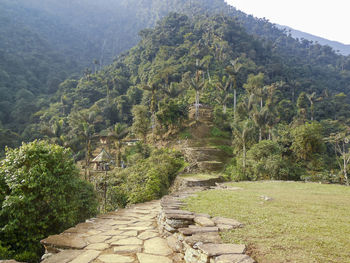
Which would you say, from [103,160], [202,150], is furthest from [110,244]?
[202,150]

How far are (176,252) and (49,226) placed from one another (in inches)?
132

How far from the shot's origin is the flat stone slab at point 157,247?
3.33 meters

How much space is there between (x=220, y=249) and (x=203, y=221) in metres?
1.14

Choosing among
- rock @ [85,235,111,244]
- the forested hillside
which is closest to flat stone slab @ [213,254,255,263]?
rock @ [85,235,111,244]

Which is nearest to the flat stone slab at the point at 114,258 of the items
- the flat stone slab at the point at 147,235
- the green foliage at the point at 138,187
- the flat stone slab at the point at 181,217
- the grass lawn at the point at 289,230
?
the flat stone slab at the point at 147,235

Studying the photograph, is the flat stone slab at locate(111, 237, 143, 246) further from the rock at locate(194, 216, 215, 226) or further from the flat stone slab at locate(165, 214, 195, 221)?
the rock at locate(194, 216, 215, 226)

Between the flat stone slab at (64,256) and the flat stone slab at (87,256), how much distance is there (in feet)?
0.24

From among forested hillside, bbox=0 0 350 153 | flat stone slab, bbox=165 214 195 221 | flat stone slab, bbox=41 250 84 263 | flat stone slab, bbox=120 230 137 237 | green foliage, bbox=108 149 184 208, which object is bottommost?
green foliage, bbox=108 149 184 208

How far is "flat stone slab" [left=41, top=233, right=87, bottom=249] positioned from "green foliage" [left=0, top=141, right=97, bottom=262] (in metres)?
1.43

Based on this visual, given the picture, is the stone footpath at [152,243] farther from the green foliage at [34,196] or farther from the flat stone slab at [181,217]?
the green foliage at [34,196]

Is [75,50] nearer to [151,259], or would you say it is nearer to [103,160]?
[103,160]

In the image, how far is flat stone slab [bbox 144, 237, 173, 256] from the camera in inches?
131

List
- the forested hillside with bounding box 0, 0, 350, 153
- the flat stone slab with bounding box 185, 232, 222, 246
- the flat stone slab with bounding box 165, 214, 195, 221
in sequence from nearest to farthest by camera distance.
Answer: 1. the flat stone slab with bounding box 185, 232, 222, 246
2. the flat stone slab with bounding box 165, 214, 195, 221
3. the forested hillside with bounding box 0, 0, 350, 153

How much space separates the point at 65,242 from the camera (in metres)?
3.57
